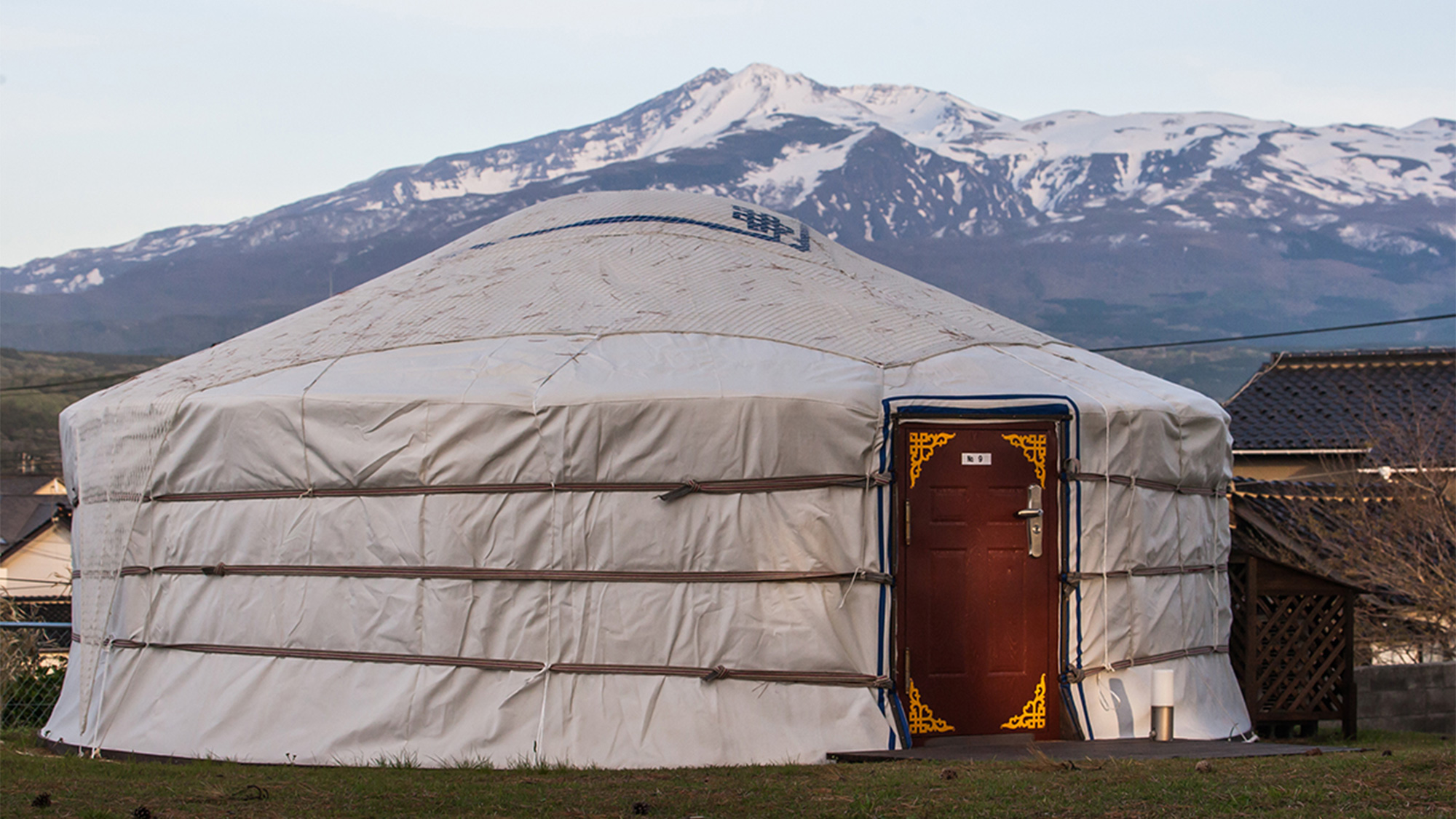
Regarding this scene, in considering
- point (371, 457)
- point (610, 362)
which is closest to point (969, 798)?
point (610, 362)

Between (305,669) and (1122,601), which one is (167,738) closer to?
(305,669)

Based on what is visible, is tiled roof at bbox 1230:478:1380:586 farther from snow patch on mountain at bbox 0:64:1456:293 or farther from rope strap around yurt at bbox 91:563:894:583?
snow patch on mountain at bbox 0:64:1456:293

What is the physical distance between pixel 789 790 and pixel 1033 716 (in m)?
1.75

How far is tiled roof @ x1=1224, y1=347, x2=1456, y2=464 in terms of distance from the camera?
1762cm

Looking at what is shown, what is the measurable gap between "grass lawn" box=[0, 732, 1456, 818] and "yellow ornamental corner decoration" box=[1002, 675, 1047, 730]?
0.86m

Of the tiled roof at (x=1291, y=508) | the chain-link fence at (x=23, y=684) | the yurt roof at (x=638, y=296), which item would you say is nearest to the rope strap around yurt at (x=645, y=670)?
the yurt roof at (x=638, y=296)

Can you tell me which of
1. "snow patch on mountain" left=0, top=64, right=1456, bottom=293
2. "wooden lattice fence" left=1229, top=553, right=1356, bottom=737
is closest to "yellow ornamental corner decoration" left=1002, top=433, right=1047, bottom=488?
"wooden lattice fence" left=1229, top=553, right=1356, bottom=737

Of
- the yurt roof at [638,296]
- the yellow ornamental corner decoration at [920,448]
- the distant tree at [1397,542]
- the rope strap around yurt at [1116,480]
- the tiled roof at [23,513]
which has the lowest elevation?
the tiled roof at [23,513]

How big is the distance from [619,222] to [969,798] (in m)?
4.29

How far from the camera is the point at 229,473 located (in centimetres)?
630

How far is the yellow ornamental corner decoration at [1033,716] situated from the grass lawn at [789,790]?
860mm

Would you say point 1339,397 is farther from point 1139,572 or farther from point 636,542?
point 636,542

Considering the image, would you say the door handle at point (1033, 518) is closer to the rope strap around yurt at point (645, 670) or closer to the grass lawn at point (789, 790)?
the rope strap around yurt at point (645, 670)

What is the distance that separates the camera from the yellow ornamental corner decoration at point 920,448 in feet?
20.1
